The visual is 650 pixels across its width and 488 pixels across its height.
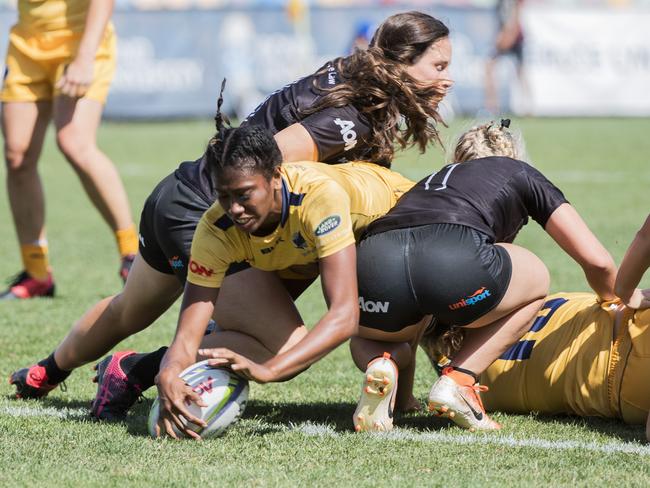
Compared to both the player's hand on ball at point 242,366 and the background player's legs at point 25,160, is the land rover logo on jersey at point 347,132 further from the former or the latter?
the background player's legs at point 25,160

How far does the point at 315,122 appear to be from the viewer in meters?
3.99

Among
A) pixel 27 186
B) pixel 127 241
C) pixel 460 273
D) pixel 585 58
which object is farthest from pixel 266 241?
pixel 585 58

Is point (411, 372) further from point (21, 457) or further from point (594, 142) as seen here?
point (594, 142)

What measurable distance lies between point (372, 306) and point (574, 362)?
0.78 metres

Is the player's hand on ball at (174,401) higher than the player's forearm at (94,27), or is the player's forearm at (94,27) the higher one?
the player's forearm at (94,27)

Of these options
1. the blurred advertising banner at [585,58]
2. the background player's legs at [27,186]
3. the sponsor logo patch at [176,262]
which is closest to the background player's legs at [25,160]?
the background player's legs at [27,186]

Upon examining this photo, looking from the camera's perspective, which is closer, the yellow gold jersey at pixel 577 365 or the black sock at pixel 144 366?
the yellow gold jersey at pixel 577 365

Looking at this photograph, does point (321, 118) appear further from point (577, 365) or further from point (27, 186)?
point (27, 186)

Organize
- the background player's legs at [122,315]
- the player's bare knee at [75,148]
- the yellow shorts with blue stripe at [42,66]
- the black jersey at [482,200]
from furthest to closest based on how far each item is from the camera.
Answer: the yellow shorts with blue stripe at [42,66]
the player's bare knee at [75,148]
the background player's legs at [122,315]
the black jersey at [482,200]

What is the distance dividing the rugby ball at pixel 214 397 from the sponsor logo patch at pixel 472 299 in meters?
0.73

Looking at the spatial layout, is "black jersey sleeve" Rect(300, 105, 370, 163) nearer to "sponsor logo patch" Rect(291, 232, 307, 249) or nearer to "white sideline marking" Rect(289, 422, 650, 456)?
"sponsor logo patch" Rect(291, 232, 307, 249)

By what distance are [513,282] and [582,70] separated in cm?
1756

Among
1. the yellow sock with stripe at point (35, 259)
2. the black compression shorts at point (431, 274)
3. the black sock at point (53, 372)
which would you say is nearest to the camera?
the black compression shorts at point (431, 274)

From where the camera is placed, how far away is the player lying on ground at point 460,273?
366cm
